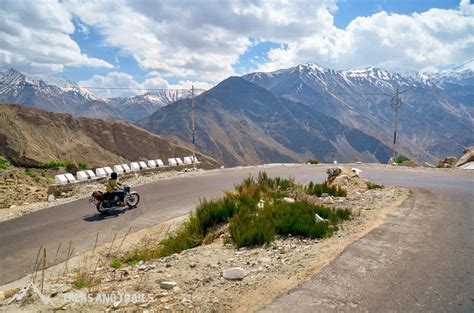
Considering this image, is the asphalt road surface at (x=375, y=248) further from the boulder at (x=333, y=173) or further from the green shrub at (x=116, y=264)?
the boulder at (x=333, y=173)

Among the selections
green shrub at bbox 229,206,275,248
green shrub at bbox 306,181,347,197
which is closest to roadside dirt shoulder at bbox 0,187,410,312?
green shrub at bbox 229,206,275,248

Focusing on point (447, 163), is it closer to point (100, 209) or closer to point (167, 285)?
point (100, 209)

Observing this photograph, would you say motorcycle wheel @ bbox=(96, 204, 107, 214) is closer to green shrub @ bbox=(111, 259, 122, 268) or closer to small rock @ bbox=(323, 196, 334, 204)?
green shrub @ bbox=(111, 259, 122, 268)

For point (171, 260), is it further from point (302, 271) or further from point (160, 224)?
point (160, 224)

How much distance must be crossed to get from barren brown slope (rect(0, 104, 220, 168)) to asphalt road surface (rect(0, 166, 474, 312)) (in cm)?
4858

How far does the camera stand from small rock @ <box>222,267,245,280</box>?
600 cm

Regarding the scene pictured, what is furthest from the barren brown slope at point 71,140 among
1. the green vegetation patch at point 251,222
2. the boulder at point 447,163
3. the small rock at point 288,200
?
the small rock at point 288,200

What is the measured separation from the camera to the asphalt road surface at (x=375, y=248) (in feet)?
17.0

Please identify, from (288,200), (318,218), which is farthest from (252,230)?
(288,200)

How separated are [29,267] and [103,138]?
10098 centimetres

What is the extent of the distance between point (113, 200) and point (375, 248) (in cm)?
1027

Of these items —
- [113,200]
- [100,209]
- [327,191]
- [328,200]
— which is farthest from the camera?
[113,200]

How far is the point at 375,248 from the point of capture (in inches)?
279

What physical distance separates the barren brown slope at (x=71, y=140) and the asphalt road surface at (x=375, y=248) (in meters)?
48.6
